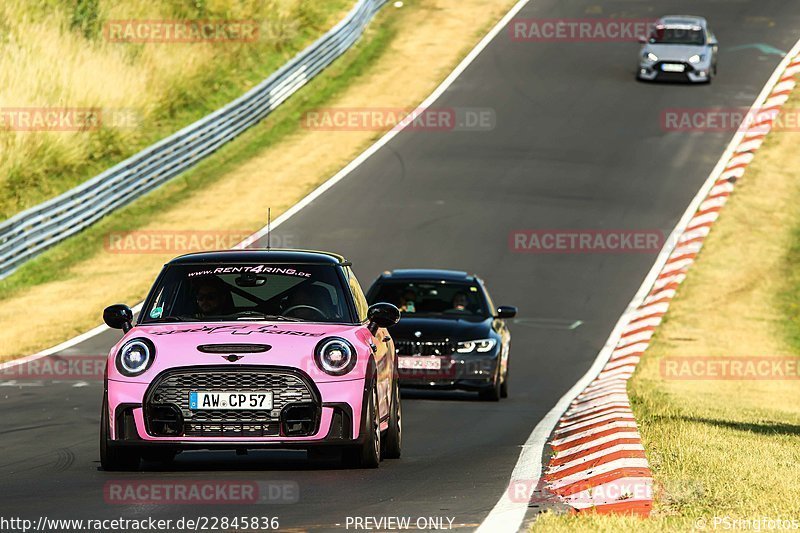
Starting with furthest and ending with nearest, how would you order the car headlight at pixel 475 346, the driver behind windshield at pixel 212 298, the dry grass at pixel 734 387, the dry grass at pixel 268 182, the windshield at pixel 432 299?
the dry grass at pixel 268 182
the windshield at pixel 432 299
the car headlight at pixel 475 346
the driver behind windshield at pixel 212 298
the dry grass at pixel 734 387

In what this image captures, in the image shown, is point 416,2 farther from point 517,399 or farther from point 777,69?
point 517,399

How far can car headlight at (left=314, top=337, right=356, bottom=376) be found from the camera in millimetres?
9812

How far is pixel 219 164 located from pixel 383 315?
25.0 meters

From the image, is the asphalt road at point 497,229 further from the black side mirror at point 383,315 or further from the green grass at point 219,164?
the green grass at point 219,164

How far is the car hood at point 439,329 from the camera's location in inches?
706

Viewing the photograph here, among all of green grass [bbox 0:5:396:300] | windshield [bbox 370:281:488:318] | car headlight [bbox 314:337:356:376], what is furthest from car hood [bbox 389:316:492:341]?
green grass [bbox 0:5:396:300]

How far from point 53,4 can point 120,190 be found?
10213 millimetres

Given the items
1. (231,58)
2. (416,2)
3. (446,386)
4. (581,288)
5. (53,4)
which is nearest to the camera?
(446,386)

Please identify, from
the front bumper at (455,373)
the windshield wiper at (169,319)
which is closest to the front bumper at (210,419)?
the windshield wiper at (169,319)

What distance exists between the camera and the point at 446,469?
1056 cm

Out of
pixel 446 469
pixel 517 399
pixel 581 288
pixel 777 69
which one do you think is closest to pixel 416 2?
pixel 777 69

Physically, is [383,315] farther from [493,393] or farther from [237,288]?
[493,393]

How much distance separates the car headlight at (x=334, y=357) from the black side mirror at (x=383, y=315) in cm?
79

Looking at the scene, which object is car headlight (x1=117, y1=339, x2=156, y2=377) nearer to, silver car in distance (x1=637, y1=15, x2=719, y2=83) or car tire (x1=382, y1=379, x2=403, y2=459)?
car tire (x1=382, y1=379, x2=403, y2=459)
